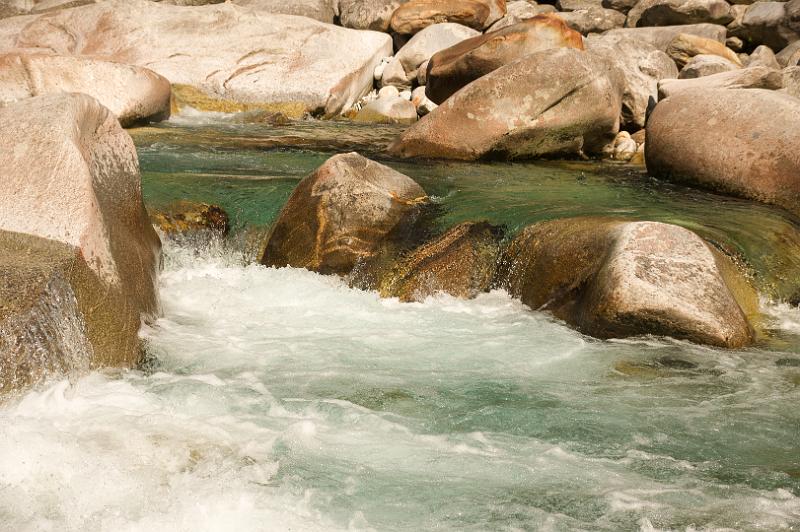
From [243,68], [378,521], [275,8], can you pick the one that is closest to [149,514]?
[378,521]

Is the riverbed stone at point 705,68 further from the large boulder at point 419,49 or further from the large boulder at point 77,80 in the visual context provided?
the large boulder at point 77,80

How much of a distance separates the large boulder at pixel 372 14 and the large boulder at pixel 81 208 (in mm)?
15473

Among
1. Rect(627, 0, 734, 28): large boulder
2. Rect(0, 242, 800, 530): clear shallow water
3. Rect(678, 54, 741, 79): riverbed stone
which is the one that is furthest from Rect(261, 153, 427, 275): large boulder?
Rect(627, 0, 734, 28): large boulder

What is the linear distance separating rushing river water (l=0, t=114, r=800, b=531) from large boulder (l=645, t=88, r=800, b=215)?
1231 millimetres

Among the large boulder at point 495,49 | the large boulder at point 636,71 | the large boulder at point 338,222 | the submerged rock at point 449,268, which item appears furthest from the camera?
the large boulder at point 495,49

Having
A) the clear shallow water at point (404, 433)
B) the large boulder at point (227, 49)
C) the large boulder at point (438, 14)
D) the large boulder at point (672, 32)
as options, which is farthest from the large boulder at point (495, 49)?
the clear shallow water at point (404, 433)

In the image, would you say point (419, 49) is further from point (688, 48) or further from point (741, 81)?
point (741, 81)

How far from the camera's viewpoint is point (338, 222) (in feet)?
23.7

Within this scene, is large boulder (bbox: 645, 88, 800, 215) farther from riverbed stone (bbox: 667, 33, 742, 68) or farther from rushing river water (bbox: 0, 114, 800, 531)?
riverbed stone (bbox: 667, 33, 742, 68)

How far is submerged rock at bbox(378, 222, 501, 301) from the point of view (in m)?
6.82

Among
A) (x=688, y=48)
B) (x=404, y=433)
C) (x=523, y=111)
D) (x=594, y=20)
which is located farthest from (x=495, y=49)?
(x=404, y=433)

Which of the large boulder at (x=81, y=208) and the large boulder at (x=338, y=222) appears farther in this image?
the large boulder at (x=338, y=222)

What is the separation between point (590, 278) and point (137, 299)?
3.07 meters

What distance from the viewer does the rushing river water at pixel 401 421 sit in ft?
11.5
